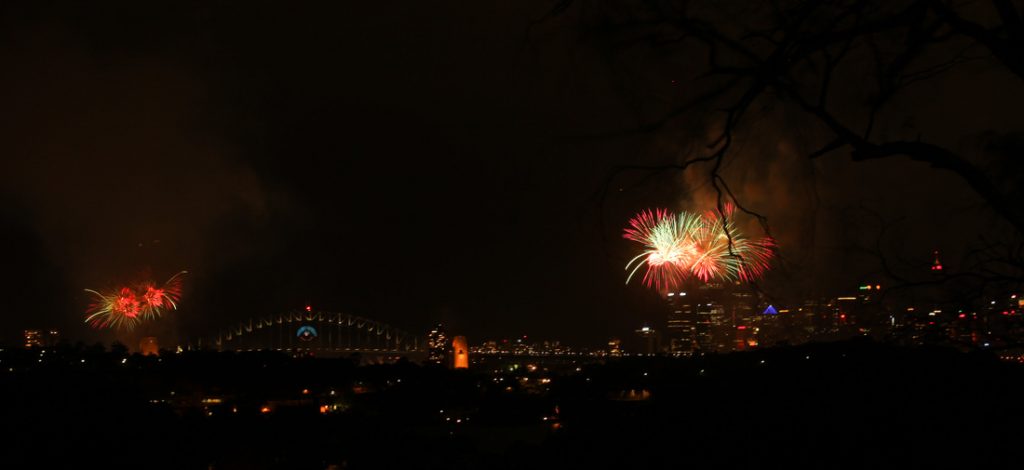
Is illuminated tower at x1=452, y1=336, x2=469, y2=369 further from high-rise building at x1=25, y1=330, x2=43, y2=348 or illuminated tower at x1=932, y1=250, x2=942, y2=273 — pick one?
illuminated tower at x1=932, y1=250, x2=942, y2=273

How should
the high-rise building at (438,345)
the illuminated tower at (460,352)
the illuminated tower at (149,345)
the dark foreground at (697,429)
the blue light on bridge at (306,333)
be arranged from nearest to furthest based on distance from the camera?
1. the dark foreground at (697,429)
2. the illuminated tower at (149,345)
3. the illuminated tower at (460,352)
4. the high-rise building at (438,345)
5. the blue light on bridge at (306,333)

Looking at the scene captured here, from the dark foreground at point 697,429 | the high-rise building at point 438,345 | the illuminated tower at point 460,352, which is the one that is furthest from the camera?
the high-rise building at point 438,345

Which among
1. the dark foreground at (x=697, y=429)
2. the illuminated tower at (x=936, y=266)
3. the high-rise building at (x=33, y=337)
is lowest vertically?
the dark foreground at (x=697, y=429)

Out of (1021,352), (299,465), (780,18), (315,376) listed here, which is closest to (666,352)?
(315,376)

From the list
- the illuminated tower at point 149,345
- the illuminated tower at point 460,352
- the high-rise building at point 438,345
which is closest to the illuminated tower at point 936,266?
the illuminated tower at point 149,345

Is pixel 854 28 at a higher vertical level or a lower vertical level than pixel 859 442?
higher

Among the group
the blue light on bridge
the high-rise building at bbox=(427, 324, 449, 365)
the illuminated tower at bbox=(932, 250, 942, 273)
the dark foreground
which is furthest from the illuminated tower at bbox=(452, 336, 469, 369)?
the illuminated tower at bbox=(932, 250, 942, 273)

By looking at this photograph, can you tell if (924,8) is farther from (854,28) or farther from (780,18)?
(780,18)

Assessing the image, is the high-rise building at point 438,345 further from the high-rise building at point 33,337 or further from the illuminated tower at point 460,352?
the high-rise building at point 33,337
